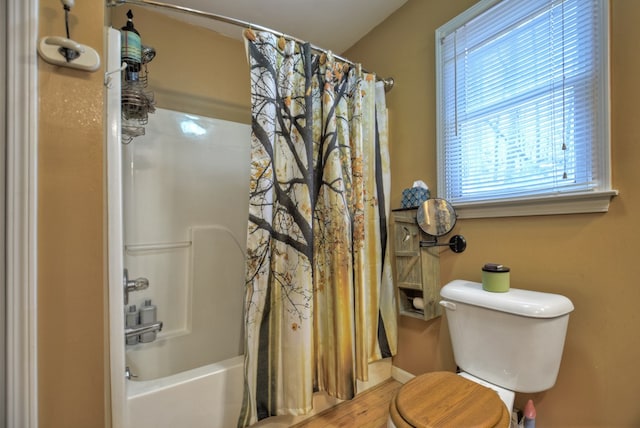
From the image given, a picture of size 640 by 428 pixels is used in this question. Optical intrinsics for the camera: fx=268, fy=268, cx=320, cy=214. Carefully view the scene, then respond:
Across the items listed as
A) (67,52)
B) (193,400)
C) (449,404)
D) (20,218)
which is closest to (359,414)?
(449,404)

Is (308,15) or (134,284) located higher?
(308,15)

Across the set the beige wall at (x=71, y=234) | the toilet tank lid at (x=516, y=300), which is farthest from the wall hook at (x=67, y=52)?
the toilet tank lid at (x=516, y=300)

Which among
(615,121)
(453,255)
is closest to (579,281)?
(453,255)

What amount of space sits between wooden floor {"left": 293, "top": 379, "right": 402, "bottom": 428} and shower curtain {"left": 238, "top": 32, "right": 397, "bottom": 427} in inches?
6.3

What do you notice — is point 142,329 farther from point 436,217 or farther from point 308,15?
point 308,15

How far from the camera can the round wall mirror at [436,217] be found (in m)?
1.34

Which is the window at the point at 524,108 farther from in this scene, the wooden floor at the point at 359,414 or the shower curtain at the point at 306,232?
the wooden floor at the point at 359,414

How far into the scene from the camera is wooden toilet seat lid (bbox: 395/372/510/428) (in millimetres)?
771

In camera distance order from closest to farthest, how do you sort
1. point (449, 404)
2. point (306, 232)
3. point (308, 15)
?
point (449, 404) → point (306, 232) → point (308, 15)

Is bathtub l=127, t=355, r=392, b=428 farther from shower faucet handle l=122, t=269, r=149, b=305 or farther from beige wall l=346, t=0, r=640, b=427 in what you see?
beige wall l=346, t=0, r=640, b=427

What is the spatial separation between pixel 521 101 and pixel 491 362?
3.53 feet

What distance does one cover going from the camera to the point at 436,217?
136 centimetres

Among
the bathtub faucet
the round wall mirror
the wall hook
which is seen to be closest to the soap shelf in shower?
the bathtub faucet

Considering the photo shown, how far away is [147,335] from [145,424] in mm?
546
